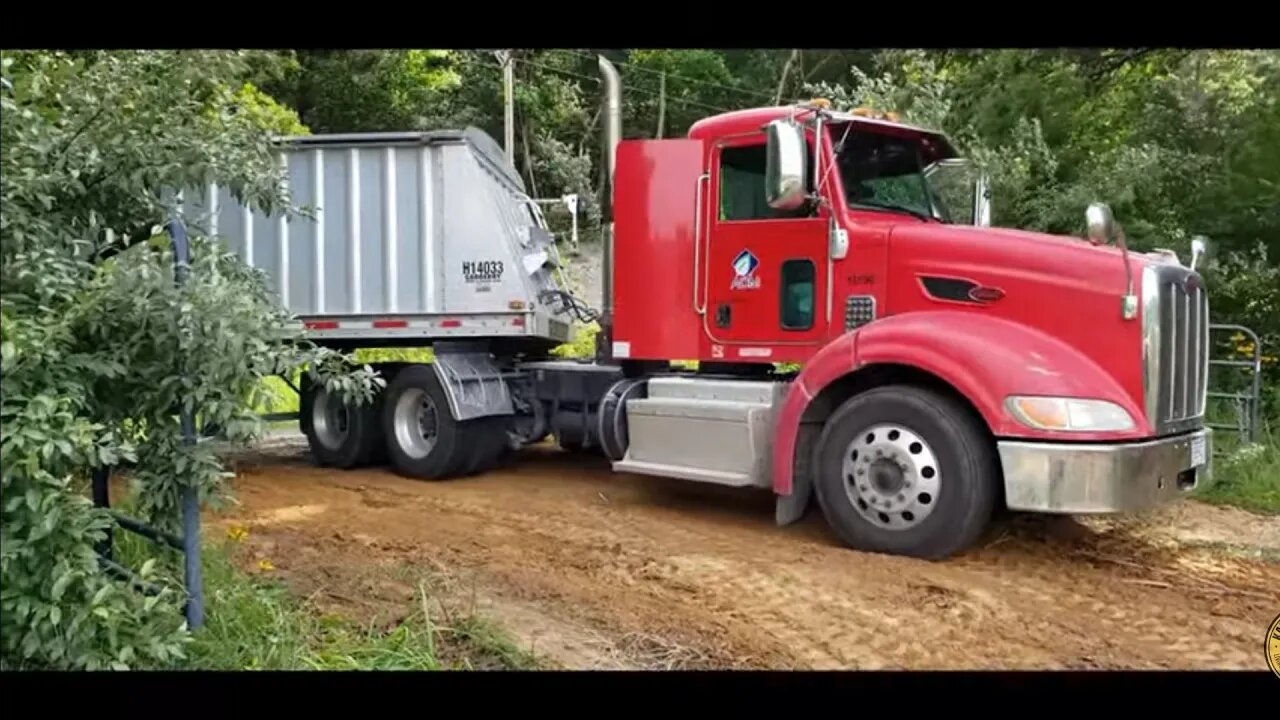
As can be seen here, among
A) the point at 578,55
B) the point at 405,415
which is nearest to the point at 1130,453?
the point at 405,415

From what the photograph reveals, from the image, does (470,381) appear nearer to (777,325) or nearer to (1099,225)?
(777,325)

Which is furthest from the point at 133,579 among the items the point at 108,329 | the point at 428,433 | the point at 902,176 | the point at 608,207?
the point at 902,176

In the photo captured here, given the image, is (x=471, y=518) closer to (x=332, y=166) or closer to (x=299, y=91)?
(x=332, y=166)

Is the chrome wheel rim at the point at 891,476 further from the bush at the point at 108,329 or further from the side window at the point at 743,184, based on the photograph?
the bush at the point at 108,329

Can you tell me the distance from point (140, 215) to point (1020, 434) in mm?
4066

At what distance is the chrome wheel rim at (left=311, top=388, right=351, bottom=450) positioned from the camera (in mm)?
9062

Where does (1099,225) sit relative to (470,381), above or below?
above

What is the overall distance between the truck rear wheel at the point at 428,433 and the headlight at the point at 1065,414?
4517mm

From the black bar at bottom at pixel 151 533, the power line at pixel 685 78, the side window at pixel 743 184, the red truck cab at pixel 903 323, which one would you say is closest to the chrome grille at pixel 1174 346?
the red truck cab at pixel 903 323

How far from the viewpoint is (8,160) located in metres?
3.50

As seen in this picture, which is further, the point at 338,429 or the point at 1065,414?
the point at 338,429

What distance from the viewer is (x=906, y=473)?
5449 millimetres

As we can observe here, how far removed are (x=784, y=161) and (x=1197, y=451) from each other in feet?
8.99

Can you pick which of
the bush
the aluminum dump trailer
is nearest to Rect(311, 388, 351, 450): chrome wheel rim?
the aluminum dump trailer
